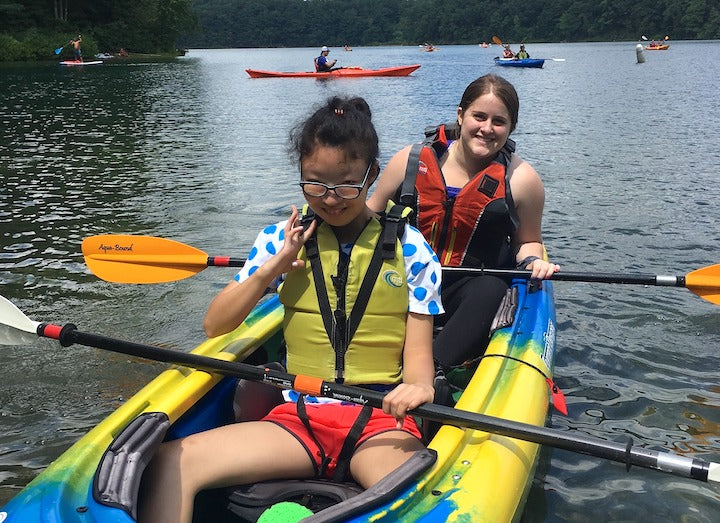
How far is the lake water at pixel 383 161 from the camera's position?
3.53 metres

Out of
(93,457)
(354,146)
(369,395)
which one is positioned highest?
(354,146)

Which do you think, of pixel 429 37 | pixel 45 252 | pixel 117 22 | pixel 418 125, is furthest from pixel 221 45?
pixel 45 252

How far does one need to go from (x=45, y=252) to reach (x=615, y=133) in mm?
10196

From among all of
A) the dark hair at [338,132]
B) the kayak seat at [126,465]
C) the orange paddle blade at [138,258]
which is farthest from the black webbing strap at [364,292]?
the orange paddle blade at [138,258]

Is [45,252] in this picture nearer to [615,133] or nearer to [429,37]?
[615,133]

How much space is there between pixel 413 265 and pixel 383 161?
855cm

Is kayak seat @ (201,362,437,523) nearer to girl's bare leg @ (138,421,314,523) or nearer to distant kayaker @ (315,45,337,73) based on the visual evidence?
girl's bare leg @ (138,421,314,523)

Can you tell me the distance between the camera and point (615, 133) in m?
13.3

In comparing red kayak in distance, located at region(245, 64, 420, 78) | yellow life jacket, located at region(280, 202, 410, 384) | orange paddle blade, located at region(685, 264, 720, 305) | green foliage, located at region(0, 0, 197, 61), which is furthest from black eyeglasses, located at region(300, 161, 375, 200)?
green foliage, located at region(0, 0, 197, 61)

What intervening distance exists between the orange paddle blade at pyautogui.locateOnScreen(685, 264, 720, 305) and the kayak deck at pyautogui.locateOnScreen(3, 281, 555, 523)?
923 millimetres

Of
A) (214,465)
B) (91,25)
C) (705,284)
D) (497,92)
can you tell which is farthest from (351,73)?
(214,465)

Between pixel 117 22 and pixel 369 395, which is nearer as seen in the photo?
pixel 369 395

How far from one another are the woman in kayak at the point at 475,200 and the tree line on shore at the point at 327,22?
35.7 m

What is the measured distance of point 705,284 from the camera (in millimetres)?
3764
